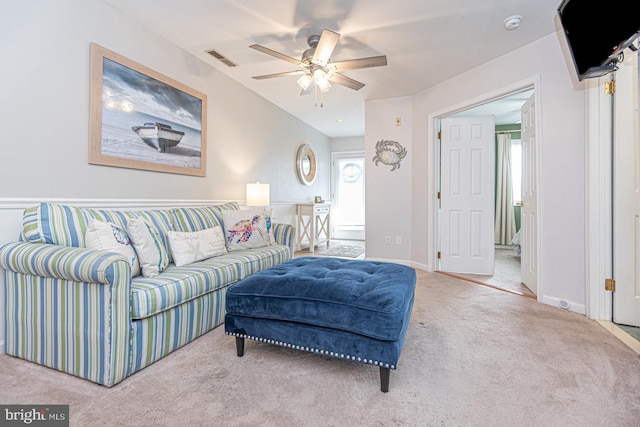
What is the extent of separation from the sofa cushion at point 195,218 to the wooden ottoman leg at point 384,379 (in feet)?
6.28

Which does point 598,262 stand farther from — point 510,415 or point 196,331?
point 196,331

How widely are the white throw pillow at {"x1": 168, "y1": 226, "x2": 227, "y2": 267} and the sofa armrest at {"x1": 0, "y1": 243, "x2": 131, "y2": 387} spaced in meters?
0.70

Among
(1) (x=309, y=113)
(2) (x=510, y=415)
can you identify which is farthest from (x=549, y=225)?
(1) (x=309, y=113)

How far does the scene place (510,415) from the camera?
129 cm

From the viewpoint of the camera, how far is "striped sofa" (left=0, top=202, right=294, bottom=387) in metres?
1.46

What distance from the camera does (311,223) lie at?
5.48m

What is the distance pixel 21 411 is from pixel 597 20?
3440 millimetres

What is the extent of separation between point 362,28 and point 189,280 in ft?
7.86

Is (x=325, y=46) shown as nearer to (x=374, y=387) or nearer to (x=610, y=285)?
(x=374, y=387)

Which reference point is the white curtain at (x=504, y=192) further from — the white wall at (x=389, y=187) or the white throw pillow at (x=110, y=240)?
the white throw pillow at (x=110, y=240)

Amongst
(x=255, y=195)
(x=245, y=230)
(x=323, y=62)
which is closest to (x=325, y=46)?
(x=323, y=62)

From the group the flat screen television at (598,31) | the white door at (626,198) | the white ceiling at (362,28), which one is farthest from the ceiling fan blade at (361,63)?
the white door at (626,198)

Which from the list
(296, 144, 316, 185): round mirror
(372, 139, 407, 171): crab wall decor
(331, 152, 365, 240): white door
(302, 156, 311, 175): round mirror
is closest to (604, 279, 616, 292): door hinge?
(372, 139, 407, 171): crab wall decor

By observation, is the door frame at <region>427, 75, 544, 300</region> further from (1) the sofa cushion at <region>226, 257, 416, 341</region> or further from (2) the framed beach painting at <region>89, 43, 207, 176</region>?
(2) the framed beach painting at <region>89, 43, 207, 176</region>
